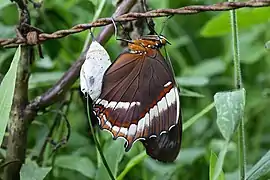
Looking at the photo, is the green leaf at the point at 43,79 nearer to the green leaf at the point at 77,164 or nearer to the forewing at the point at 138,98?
the green leaf at the point at 77,164

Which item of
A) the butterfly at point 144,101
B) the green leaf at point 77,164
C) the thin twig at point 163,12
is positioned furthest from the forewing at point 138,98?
the green leaf at point 77,164

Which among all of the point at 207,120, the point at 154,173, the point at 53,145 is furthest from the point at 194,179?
the point at 53,145

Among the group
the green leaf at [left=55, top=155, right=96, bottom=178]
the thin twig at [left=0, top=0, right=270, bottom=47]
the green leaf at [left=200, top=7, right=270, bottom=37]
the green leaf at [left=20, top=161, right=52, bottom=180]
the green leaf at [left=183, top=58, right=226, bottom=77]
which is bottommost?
the green leaf at [left=55, top=155, right=96, bottom=178]

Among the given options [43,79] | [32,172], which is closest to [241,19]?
[43,79]

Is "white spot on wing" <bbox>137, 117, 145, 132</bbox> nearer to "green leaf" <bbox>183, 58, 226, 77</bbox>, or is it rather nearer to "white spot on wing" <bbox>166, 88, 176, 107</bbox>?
"white spot on wing" <bbox>166, 88, 176, 107</bbox>

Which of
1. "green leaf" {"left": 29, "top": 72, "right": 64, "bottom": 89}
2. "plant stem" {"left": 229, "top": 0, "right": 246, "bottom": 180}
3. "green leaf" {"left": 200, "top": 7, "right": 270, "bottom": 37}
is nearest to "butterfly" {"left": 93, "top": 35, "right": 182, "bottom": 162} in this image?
"plant stem" {"left": 229, "top": 0, "right": 246, "bottom": 180}

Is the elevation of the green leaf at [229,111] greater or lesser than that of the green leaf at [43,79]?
lesser

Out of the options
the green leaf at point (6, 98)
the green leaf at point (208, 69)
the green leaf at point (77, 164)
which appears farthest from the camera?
the green leaf at point (208, 69)

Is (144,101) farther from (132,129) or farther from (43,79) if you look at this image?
(43,79)
